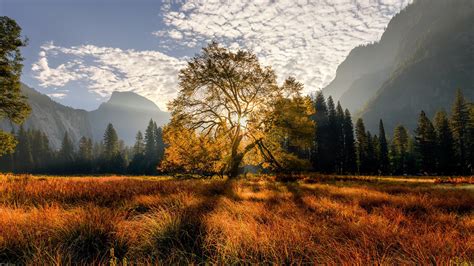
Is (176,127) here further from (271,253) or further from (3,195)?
(271,253)

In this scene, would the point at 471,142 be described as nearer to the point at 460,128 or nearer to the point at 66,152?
the point at 460,128

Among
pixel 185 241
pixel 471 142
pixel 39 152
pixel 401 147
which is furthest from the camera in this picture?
pixel 39 152

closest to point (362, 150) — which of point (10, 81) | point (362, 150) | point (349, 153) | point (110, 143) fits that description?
point (362, 150)

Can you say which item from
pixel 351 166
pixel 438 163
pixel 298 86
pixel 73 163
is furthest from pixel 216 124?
pixel 73 163

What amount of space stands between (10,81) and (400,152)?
2976 inches

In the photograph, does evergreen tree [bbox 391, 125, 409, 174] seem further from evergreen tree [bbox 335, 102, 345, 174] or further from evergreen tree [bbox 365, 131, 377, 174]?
evergreen tree [bbox 335, 102, 345, 174]

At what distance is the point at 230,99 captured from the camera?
19.8 meters

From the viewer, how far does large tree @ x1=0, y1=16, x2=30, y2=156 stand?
18344mm

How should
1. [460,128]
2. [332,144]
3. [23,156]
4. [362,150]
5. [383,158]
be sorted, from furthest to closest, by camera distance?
[23,156]
[383,158]
[362,150]
[332,144]
[460,128]

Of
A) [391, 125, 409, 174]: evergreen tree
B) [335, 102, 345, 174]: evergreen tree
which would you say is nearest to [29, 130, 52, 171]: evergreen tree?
[335, 102, 345, 174]: evergreen tree

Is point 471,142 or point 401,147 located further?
point 401,147

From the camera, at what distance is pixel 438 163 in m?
51.6

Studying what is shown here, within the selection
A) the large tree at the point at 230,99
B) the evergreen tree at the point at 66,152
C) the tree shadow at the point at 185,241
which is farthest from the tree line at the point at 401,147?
the evergreen tree at the point at 66,152

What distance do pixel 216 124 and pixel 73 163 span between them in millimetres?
89310
